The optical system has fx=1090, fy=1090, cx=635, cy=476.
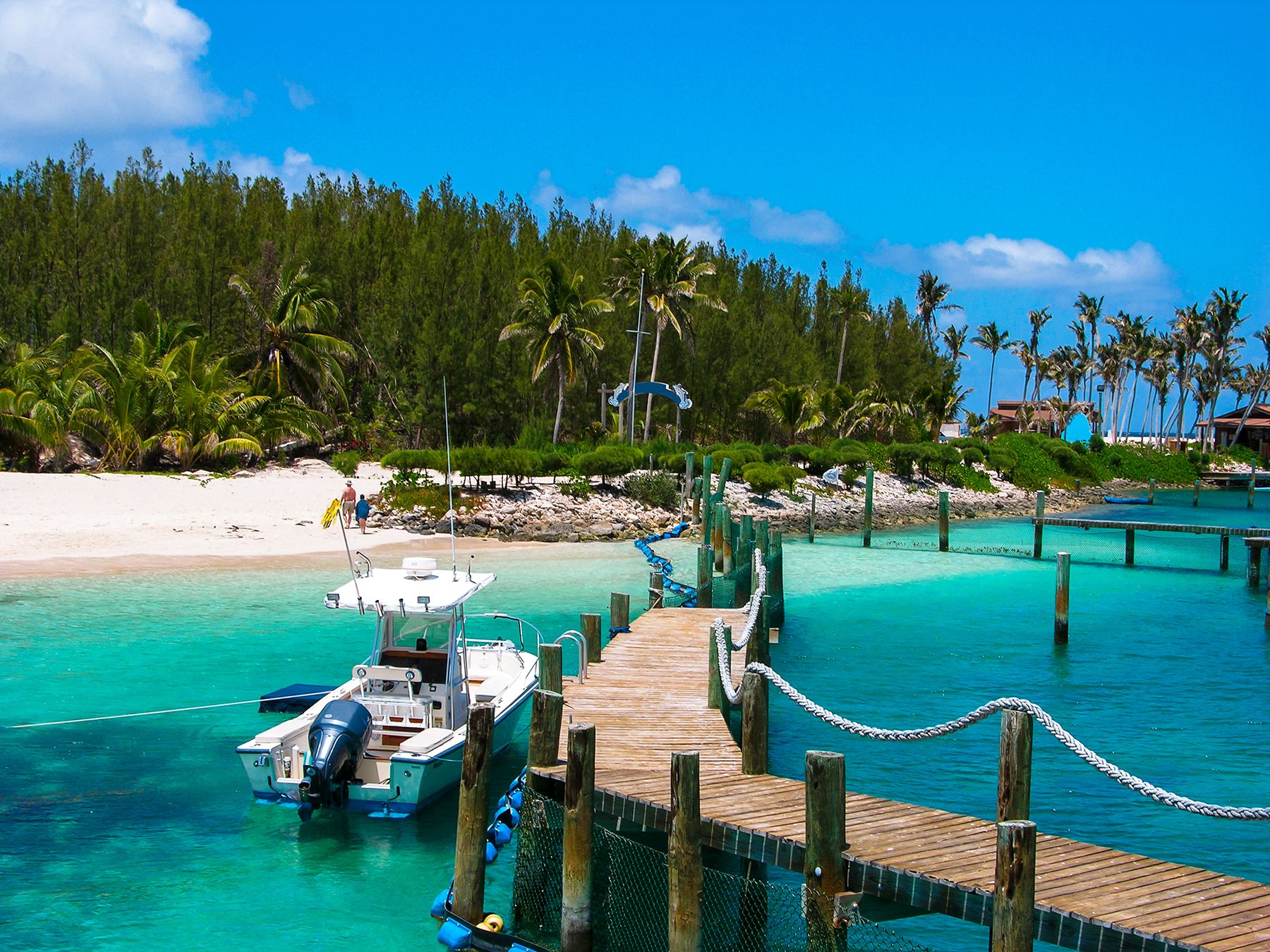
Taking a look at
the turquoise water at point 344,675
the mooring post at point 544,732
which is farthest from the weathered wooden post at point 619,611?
the mooring post at point 544,732

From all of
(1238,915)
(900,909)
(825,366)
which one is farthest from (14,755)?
(825,366)

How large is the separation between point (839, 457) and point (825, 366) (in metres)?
20.7

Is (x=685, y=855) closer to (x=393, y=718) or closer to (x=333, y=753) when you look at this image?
(x=333, y=753)

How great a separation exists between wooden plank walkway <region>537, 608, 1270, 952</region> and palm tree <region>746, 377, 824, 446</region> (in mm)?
46101

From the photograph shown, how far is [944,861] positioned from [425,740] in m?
5.81

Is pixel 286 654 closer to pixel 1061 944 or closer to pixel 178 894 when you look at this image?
pixel 178 894

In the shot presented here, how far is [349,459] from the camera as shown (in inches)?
1512

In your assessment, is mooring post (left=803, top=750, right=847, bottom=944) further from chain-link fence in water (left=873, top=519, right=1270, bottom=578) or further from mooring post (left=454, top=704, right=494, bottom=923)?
chain-link fence in water (left=873, top=519, right=1270, bottom=578)

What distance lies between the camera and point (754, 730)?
8969 millimetres

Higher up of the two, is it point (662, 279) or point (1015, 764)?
point (662, 279)

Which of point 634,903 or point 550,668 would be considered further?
point 550,668

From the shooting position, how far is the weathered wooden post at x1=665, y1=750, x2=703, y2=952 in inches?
288

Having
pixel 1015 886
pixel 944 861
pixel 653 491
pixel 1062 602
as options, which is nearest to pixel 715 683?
pixel 944 861

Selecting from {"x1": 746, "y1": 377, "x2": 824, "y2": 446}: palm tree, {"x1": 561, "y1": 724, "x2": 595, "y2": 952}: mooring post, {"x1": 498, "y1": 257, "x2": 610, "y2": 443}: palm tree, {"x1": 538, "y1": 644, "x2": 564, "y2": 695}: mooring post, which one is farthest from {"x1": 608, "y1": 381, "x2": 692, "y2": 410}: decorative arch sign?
{"x1": 561, "y1": 724, "x2": 595, "y2": 952}: mooring post
